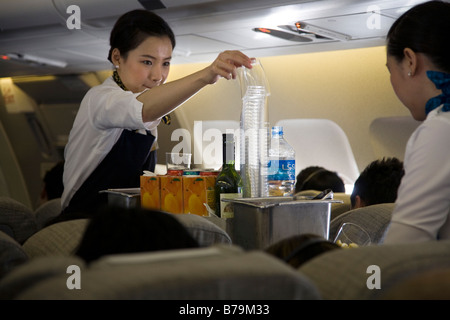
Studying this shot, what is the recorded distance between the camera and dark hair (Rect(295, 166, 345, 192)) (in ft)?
13.9

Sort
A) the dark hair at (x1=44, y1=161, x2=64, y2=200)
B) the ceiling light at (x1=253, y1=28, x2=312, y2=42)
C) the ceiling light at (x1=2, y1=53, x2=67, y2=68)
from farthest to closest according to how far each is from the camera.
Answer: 1. the dark hair at (x1=44, y1=161, x2=64, y2=200)
2. the ceiling light at (x1=2, y1=53, x2=67, y2=68)
3. the ceiling light at (x1=253, y1=28, x2=312, y2=42)

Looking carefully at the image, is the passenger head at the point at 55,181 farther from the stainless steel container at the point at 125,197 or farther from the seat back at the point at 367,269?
the seat back at the point at 367,269

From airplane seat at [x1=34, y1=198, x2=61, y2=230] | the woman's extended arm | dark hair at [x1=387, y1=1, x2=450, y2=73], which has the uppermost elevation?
dark hair at [x1=387, y1=1, x2=450, y2=73]

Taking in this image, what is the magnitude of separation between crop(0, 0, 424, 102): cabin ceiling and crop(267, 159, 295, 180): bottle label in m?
1.58

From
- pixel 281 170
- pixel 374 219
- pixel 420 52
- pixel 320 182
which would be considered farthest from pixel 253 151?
pixel 320 182

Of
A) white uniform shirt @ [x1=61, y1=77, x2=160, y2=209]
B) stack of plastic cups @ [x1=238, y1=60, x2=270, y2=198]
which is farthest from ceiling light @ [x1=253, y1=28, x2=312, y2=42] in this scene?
stack of plastic cups @ [x1=238, y1=60, x2=270, y2=198]

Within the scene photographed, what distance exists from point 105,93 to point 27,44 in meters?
2.75

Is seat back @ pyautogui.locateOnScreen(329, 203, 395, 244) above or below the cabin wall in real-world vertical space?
below

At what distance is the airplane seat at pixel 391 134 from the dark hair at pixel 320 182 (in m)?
0.60

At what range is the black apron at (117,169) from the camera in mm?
2328

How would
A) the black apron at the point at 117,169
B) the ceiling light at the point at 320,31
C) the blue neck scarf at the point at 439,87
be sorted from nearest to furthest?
1. the blue neck scarf at the point at 439,87
2. the black apron at the point at 117,169
3. the ceiling light at the point at 320,31

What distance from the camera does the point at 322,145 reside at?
510 cm

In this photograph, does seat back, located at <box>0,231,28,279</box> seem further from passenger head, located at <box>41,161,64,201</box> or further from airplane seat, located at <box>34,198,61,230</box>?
passenger head, located at <box>41,161,64,201</box>

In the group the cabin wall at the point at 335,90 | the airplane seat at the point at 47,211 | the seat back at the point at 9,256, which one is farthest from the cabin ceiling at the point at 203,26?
the seat back at the point at 9,256
